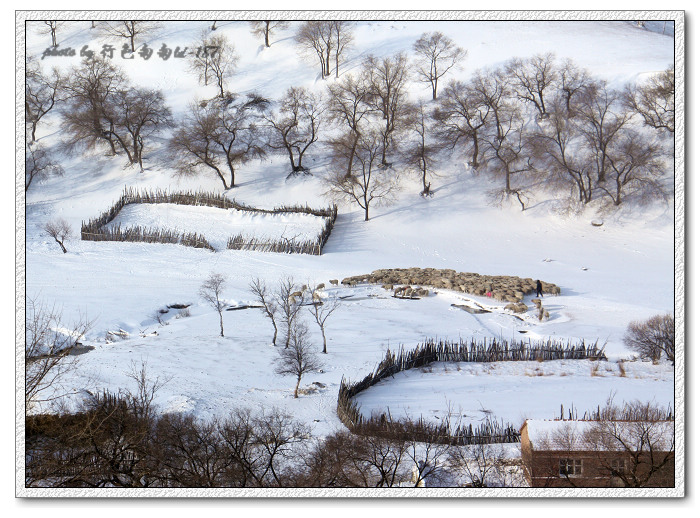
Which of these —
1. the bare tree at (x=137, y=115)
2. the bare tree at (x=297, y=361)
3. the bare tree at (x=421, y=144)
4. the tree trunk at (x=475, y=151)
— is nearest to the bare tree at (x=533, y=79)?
the tree trunk at (x=475, y=151)

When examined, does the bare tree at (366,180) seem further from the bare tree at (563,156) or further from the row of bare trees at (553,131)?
the bare tree at (563,156)

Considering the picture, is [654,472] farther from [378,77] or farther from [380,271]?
[378,77]

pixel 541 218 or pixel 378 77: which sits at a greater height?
pixel 378 77

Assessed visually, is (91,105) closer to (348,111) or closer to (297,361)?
(348,111)

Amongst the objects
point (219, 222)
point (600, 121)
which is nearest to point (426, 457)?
point (219, 222)

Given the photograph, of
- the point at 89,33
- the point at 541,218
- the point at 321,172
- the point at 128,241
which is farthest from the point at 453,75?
the point at 89,33

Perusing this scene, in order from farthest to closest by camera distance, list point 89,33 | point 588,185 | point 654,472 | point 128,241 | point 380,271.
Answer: point 588,185
point 128,241
point 380,271
point 89,33
point 654,472

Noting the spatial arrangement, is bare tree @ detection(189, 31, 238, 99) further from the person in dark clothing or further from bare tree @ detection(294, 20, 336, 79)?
the person in dark clothing

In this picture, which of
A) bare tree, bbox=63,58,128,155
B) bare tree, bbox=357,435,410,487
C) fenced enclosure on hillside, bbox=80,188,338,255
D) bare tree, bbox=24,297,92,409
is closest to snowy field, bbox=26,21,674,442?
bare tree, bbox=24,297,92,409

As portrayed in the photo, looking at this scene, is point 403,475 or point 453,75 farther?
point 453,75
